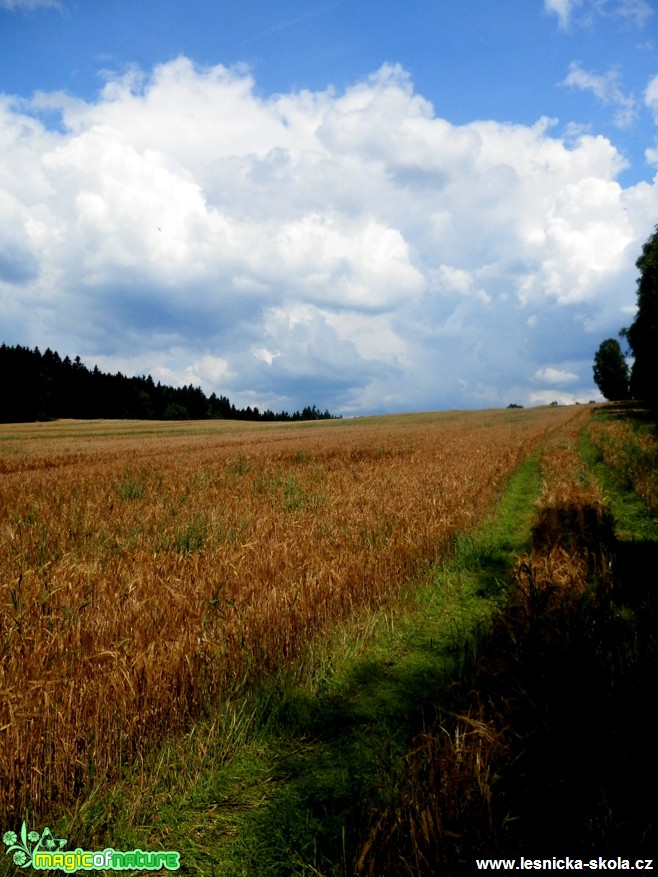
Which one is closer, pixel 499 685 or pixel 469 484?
pixel 499 685

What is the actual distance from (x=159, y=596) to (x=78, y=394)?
398ft

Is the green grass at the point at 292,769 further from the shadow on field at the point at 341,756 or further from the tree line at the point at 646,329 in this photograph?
the tree line at the point at 646,329

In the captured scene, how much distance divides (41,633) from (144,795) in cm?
161

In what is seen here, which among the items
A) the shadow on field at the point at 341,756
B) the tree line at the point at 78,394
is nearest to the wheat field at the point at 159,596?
the shadow on field at the point at 341,756

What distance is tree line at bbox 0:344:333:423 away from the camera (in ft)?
301

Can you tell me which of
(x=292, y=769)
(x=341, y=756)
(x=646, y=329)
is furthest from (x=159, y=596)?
(x=646, y=329)

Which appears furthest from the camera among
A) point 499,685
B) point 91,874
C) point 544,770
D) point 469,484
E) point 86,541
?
point 469,484

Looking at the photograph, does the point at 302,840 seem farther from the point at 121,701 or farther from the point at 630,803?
the point at 630,803

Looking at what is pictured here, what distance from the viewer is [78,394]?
11006 cm

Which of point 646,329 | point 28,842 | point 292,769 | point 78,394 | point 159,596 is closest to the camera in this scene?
point 28,842

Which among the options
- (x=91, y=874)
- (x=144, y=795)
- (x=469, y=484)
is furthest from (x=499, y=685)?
(x=469, y=484)

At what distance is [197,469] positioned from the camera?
1454 cm

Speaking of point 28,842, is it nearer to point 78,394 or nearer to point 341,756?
point 341,756

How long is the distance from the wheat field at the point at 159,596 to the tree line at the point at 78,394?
98.4 metres
